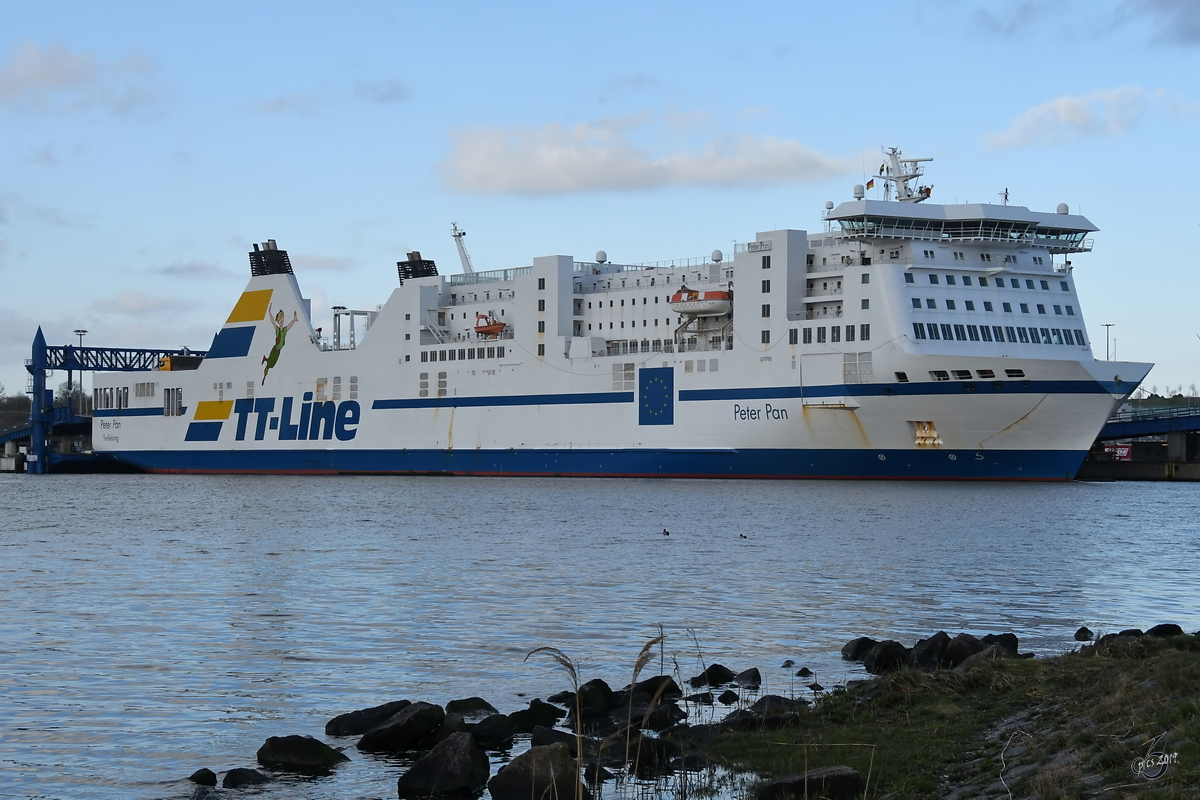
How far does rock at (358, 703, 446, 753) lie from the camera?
33.8 feet

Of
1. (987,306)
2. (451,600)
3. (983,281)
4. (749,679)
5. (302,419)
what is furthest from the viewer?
(302,419)

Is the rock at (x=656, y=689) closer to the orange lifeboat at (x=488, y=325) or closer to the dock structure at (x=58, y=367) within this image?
the orange lifeboat at (x=488, y=325)

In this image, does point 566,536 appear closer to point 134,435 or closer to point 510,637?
point 510,637

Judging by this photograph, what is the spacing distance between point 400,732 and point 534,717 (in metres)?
1.24

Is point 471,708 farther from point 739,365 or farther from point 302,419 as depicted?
point 302,419

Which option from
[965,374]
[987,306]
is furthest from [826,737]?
[987,306]

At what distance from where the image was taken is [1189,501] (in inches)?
1729

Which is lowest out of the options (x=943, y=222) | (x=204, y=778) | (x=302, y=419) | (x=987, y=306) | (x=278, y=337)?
(x=204, y=778)

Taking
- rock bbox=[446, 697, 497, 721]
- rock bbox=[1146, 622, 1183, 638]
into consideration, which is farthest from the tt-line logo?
rock bbox=[446, 697, 497, 721]

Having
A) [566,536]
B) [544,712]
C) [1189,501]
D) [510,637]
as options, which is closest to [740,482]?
[1189,501]

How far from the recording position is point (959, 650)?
42.2 feet

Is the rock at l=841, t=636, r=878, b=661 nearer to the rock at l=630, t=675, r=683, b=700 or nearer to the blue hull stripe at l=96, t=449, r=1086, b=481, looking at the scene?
the rock at l=630, t=675, r=683, b=700

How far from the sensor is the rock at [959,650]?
12.8 metres

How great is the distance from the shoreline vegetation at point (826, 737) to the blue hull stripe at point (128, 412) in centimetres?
6242
